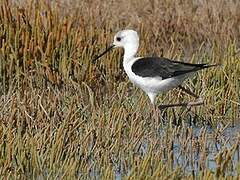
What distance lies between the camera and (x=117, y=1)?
35.9 ft

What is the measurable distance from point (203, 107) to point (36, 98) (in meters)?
1.46

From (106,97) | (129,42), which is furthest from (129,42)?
(106,97)

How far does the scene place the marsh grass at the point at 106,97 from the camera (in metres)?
5.52

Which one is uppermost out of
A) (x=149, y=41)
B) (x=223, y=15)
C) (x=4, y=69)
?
(x=223, y=15)

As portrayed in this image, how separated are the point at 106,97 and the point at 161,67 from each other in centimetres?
114

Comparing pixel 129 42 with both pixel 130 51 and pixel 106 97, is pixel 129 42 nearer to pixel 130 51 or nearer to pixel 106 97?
pixel 130 51

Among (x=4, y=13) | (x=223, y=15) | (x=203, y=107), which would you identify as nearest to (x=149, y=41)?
(x=223, y=15)

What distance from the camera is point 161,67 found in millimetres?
6938

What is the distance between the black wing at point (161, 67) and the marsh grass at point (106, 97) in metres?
0.30

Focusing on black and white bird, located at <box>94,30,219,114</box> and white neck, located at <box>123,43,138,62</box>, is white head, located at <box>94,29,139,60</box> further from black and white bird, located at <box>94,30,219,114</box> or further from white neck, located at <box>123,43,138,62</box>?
black and white bird, located at <box>94,30,219,114</box>

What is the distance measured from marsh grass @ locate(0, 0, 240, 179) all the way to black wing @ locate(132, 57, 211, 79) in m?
0.30

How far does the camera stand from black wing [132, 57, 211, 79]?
678 centimetres

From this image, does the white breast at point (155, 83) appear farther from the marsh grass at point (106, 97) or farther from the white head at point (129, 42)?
the white head at point (129, 42)

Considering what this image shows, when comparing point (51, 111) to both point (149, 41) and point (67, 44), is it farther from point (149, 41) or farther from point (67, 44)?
point (149, 41)
